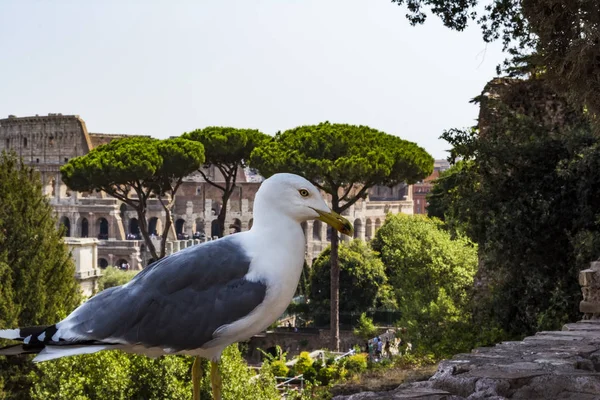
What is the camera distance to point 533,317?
8.38 metres

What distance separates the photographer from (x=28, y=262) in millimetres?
13344

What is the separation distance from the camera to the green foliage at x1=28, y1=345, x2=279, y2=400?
9172 millimetres

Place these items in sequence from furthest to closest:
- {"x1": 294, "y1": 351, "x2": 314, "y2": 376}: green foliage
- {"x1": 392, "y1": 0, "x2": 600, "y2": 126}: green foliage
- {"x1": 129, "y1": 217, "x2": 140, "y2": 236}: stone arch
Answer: {"x1": 129, "y1": 217, "x2": 140, "y2": 236}: stone arch → {"x1": 294, "y1": 351, "x2": 314, "y2": 376}: green foliage → {"x1": 392, "y1": 0, "x2": 600, "y2": 126}: green foliage

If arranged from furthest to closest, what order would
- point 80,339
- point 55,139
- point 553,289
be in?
point 55,139
point 553,289
point 80,339

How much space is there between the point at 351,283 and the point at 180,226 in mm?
27302

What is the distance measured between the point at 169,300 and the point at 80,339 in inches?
11.0

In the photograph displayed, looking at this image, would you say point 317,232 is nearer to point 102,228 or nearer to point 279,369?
point 102,228

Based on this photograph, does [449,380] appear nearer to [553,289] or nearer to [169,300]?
[169,300]

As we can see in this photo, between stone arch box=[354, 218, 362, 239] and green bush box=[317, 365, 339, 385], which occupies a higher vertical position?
stone arch box=[354, 218, 362, 239]

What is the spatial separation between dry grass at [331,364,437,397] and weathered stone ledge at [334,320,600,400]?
287 centimetres

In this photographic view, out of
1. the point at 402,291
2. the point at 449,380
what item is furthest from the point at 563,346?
the point at 402,291

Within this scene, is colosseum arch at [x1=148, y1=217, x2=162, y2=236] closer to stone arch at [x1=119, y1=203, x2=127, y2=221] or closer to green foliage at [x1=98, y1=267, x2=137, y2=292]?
stone arch at [x1=119, y1=203, x2=127, y2=221]

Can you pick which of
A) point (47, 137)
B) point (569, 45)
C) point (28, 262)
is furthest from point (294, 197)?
point (47, 137)

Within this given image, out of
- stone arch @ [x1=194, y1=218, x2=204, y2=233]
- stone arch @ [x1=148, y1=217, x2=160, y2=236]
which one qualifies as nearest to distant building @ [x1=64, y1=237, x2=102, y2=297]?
stone arch @ [x1=148, y1=217, x2=160, y2=236]
